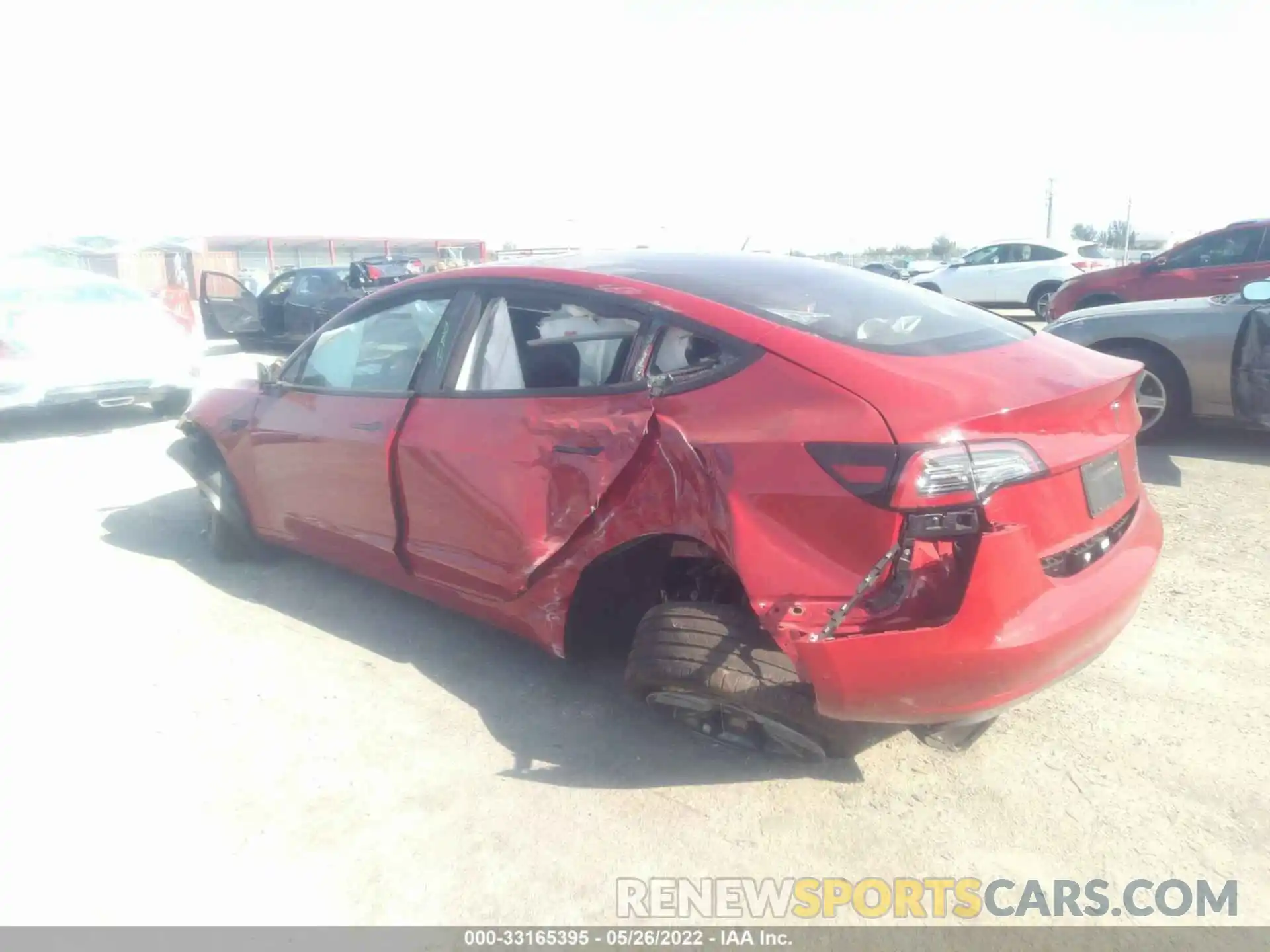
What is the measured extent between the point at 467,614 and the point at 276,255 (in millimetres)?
40508

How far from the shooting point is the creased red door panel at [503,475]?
2.74m

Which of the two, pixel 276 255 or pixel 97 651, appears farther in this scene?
pixel 276 255

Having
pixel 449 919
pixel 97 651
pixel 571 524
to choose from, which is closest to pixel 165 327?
pixel 97 651

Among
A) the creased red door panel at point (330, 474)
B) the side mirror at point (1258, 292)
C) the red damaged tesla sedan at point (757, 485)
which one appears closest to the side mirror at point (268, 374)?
the creased red door panel at point (330, 474)

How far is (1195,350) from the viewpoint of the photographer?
18.7 feet

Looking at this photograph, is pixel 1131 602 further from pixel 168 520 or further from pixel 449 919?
pixel 168 520

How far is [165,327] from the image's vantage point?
325 inches

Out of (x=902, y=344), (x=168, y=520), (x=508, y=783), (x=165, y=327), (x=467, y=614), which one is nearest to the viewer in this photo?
(x=902, y=344)

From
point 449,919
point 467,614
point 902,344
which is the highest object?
point 902,344

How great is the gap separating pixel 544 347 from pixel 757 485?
3.66 feet

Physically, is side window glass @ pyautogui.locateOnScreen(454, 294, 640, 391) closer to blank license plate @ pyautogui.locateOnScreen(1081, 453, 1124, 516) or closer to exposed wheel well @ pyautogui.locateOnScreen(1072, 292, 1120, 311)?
blank license plate @ pyautogui.locateOnScreen(1081, 453, 1124, 516)

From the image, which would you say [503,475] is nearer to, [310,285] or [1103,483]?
[1103,483]

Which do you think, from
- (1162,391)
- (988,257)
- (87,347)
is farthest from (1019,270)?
(87,347)
